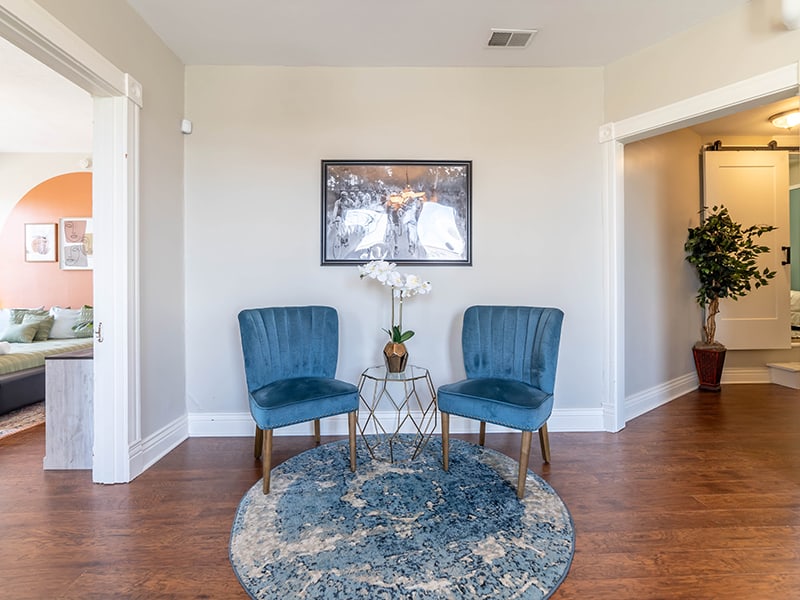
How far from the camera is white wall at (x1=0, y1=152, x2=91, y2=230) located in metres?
5.00

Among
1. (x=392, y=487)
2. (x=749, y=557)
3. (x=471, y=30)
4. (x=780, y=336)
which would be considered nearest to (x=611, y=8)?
(x=471, y=30)

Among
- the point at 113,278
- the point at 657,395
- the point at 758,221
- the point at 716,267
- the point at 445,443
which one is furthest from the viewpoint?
the point at 758,221

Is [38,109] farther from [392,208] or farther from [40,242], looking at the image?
[392,208]

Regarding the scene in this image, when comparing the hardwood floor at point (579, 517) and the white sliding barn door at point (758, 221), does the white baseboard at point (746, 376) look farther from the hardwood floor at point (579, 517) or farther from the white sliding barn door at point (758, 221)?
the hardwood floor at point (579, 517)

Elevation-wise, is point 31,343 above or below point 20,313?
below

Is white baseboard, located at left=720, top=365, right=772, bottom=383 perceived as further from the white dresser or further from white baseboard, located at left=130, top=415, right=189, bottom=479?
the white dresser

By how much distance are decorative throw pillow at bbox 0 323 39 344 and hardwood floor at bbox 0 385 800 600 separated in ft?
6.70

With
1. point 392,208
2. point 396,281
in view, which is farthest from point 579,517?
point 392,208

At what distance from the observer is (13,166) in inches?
197

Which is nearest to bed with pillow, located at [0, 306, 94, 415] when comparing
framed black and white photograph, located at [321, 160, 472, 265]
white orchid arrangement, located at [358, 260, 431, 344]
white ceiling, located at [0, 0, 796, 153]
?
white ceiling, located at [0, 0, 796, 153]

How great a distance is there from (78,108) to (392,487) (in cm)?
452

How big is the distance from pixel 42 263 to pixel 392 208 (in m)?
5.13

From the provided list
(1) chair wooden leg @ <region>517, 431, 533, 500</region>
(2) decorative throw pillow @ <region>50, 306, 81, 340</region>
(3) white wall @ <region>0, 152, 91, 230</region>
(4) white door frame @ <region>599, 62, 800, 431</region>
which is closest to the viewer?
(1) chair wooden leg @ <region>517, 431, 533, 500</region>

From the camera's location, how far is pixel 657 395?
3.50 metres
